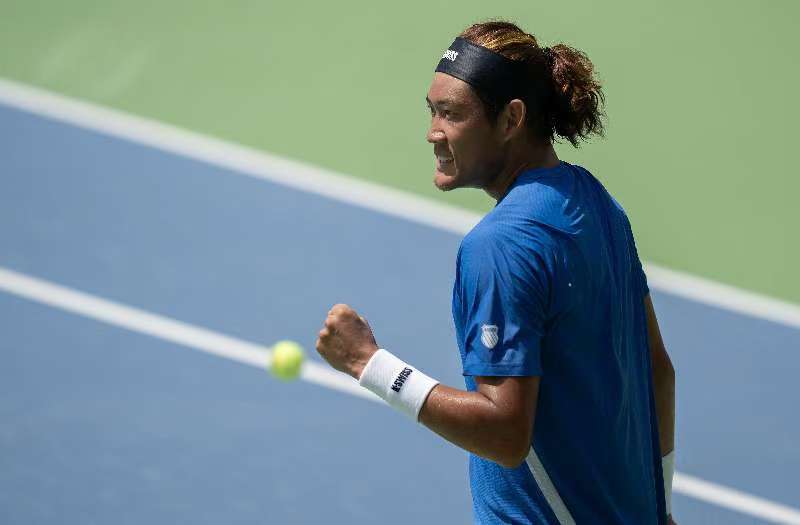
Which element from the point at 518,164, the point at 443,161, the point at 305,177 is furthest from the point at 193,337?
the point at 518,164

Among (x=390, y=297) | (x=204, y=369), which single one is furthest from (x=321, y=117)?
(x=204, y=369)

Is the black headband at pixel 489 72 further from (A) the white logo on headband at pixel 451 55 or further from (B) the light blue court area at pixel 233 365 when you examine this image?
(B) the light blue court area at pixel 233 365

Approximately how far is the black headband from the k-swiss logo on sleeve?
68 cm

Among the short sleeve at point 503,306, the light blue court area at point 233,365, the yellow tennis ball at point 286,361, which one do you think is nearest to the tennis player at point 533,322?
the short sleeve at point 503,306

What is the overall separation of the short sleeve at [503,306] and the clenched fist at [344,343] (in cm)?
32

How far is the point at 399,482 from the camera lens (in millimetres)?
5680

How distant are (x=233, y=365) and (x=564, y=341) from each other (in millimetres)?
3265

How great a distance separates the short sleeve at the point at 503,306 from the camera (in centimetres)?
305

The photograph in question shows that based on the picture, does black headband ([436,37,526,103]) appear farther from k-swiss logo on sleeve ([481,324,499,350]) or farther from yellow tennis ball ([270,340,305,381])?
yellow tennis ball ([270,340,305,381])

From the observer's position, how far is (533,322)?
10.2 ft

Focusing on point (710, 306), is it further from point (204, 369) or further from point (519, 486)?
point (519, 486)

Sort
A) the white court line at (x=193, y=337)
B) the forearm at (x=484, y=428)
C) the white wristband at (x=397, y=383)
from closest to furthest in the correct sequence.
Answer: the forearm at (x=484, y=428)
the white wristband at (x=397, y=383)
the white court line at (x=193, y=337)

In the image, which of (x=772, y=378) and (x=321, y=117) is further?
(x=321, y=117)

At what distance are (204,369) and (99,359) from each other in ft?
1.70
